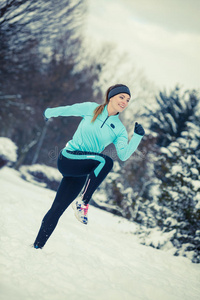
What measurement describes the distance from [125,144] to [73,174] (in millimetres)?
599

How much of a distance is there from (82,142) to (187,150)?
4.12 m

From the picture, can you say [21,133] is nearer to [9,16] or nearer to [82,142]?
[9,16]

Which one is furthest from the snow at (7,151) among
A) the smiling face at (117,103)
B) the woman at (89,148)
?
the smiling face at (117,103)

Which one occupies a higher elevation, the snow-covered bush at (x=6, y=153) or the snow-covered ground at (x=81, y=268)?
the snow-covered ground at (x=81, y=268)

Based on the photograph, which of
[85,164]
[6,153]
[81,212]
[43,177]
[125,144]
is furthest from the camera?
[43,177]

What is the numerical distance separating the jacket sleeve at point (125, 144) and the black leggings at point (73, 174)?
0.14m

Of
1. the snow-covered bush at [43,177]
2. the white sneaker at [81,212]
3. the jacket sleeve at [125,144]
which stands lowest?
the snow-covered bush at [43,177]

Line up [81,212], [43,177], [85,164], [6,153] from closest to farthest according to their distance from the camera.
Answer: [85,164]
[81,212]
[6,153]
[43,177]

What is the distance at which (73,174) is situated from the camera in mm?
2395

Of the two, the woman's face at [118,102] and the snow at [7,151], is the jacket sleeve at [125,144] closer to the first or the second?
the woman's face at [118,102]

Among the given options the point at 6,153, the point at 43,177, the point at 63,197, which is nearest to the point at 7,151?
the point at 6,153

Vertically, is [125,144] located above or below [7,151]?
above

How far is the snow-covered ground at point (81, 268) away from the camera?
6.55ft

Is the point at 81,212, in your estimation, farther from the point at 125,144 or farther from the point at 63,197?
the point at 125,144
